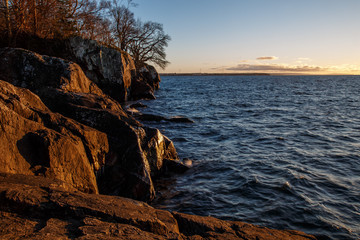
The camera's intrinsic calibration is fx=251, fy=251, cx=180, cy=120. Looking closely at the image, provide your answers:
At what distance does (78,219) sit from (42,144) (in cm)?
184

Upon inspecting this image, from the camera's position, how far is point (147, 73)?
39.9 meters

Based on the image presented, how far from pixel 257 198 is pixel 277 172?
198 centimetres

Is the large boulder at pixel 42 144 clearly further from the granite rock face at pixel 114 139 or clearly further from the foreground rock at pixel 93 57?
the foreground rock at pixel 93 57

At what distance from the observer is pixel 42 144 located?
429cm

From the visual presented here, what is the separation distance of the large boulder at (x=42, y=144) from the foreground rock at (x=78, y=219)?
0.46m

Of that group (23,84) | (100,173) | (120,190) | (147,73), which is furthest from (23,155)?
(147,73)

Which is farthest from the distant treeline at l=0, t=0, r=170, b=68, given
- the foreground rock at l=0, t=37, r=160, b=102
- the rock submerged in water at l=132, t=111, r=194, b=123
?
the rock submerged in water at l=132, t=111, r=194, b=123

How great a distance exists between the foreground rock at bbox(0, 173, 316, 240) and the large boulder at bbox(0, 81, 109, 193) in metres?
0.46

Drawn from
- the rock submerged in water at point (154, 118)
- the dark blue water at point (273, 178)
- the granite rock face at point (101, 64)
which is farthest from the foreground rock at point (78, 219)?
the granite rock face at point (101, 64)

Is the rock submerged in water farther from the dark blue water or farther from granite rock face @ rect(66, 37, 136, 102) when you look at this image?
granite rock face @ rect(66, 37, 136, 102)

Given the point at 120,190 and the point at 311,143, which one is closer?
the point at 120,190

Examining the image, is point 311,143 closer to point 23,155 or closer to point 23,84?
point 23,155

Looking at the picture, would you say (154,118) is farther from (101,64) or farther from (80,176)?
(80,176)

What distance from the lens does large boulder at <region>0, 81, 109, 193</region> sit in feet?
13.1
